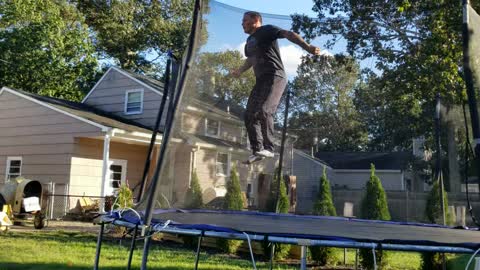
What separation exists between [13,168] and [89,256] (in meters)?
7.65

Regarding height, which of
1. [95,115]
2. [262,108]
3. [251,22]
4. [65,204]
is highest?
[95,115]

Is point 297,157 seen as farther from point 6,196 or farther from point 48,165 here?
point 48,165

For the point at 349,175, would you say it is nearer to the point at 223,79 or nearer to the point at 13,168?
Answer: the point at 223,79

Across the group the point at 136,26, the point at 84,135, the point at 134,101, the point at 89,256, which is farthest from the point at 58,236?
the point at 136,26

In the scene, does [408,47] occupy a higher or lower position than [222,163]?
higher

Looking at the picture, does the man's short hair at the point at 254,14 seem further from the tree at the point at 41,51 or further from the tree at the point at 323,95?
the tree at the point at 41,51

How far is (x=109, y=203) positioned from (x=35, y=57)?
7.95 metres

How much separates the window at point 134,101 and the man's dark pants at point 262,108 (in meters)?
8.86

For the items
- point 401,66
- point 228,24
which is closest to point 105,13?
point 401,66

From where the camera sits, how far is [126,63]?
21828mm

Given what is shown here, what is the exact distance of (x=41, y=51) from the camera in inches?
629

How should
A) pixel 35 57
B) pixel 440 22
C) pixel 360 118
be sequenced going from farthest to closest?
pixel 35 57 → pixel 440 22 → pixel 360 118

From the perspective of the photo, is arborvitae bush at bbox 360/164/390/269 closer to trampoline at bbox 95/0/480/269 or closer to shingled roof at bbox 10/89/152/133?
trampoline at bbox 95/0/480/269

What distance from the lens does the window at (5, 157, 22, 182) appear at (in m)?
12.1
